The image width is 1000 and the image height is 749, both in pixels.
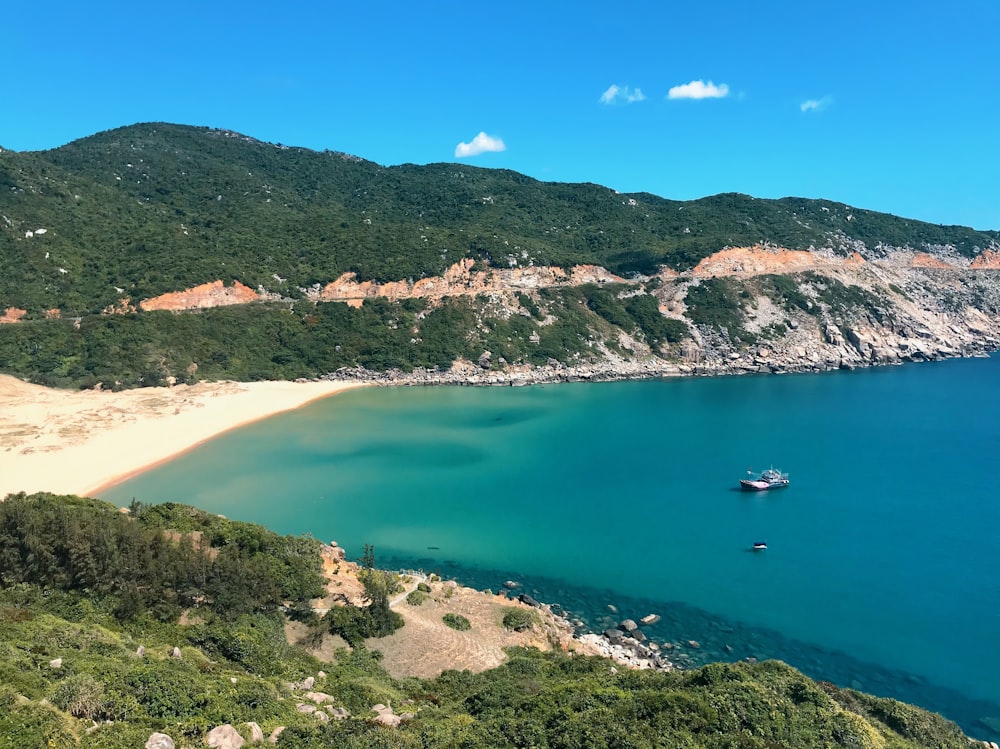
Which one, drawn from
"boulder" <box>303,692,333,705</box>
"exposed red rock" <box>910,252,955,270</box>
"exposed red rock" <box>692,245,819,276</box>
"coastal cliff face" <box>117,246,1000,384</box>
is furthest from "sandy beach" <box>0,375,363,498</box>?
"exposed red rock" <box>910,252,955,270</box>

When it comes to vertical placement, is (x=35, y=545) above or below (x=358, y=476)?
above

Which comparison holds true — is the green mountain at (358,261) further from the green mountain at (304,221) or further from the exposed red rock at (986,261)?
the exposed red rock at (986,261)

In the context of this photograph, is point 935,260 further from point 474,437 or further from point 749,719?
point 749,719

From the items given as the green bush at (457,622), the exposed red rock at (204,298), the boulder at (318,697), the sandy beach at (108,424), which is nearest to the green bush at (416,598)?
the green bush at (457,622)

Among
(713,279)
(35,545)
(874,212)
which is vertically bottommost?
(35,545)

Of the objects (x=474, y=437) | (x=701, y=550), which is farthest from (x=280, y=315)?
(x=701, y=550)

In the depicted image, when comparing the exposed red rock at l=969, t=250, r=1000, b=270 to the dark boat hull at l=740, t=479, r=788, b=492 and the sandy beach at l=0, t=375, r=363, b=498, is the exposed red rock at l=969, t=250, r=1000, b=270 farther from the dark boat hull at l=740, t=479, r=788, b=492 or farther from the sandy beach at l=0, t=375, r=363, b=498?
the sandy beach at l=0, t=375, r=363, b=498
